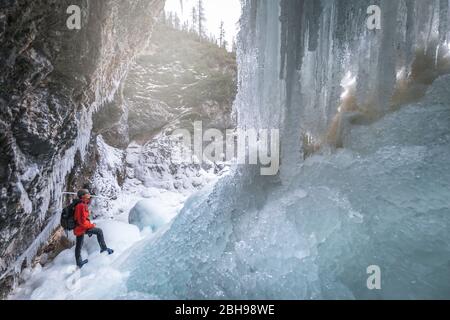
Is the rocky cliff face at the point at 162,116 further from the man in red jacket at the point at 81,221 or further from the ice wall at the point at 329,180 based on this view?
the ice wall at the point at 329,180

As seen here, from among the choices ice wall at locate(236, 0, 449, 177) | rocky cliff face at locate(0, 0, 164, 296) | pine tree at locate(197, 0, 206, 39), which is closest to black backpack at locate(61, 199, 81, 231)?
rocky cliff face at locate(0, 0, 164, 296)

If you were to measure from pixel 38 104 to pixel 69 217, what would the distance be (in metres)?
2.07

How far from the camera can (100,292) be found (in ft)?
13.2

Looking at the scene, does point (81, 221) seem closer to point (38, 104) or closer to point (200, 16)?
point (38, 104)

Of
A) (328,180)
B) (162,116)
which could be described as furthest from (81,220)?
(162,116)

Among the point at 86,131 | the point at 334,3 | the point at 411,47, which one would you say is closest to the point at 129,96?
the point at 86,131

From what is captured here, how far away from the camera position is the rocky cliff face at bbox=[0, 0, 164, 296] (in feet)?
13.0

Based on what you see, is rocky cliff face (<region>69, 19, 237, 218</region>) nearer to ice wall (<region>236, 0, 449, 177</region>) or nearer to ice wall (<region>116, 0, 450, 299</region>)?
ice wall (<region>116, 0, 450, 299</region>)

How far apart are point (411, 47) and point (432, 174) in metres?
2.36

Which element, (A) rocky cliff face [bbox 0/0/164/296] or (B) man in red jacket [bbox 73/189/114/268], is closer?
(A) rocky cliff face [bbox 0/0/164/296]

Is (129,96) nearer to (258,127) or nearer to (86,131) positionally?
(86,131)

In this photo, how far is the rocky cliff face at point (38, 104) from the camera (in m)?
3.95

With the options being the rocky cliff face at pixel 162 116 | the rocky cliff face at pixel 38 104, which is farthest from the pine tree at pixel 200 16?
the rocky cliff face at pixel 38 104

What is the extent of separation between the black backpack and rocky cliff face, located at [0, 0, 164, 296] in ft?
2.13
